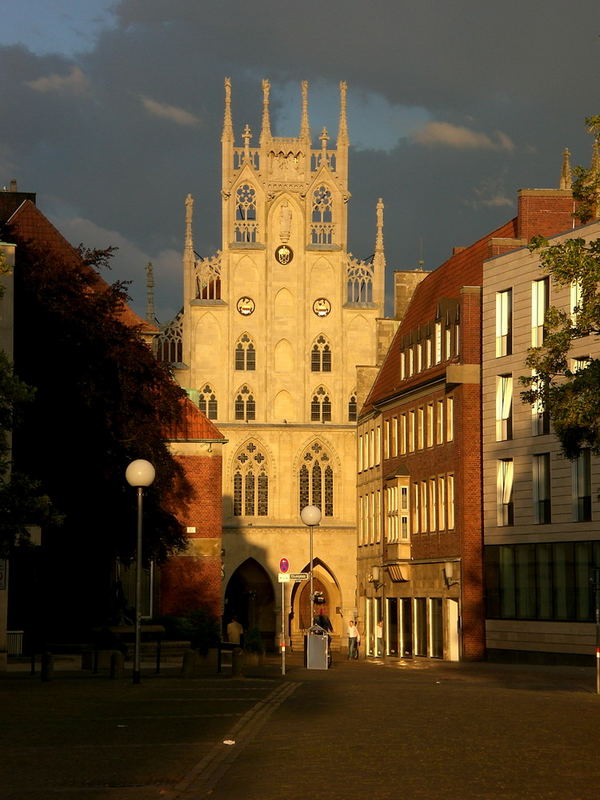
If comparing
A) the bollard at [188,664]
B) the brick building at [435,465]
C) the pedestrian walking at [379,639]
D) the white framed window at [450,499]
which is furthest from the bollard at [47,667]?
the pedestrian walking at [379,639]

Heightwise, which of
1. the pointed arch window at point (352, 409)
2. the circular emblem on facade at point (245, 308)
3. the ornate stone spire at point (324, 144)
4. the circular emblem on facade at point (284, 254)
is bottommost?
the pointed arch window at point (352, 409)

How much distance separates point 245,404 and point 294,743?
232 feet

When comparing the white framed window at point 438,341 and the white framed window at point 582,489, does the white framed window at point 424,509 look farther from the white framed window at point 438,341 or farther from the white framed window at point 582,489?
the white framed window at point 582,489

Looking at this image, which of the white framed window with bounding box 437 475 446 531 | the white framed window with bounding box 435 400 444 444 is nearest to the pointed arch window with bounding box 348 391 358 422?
the white framed window with bounding box 435 400 444 444

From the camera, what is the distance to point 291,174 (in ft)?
296

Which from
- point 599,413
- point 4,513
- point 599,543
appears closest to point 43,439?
point 4,513

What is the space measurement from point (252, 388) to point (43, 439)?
44.9 metres

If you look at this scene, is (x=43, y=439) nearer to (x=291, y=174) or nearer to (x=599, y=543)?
(x=599, y=543)

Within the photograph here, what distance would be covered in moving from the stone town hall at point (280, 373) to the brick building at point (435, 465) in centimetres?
1134

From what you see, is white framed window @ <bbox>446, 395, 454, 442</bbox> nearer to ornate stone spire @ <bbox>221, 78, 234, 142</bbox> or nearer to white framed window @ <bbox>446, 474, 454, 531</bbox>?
white framed window @ <bbox>446, 474, 454, 531</bbox>

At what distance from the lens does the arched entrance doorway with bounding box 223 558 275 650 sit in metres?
88.7

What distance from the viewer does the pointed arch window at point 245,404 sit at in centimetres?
8762

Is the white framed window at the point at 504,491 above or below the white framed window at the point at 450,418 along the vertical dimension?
below

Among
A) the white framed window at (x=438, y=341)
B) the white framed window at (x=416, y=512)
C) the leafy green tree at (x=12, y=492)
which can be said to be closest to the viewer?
the leafy green tree at (x=12, y=492)
